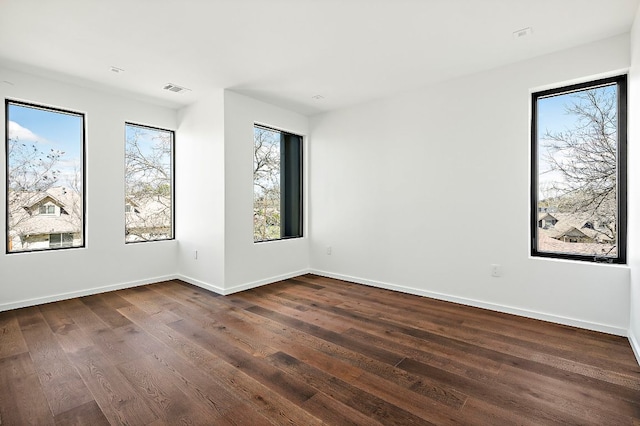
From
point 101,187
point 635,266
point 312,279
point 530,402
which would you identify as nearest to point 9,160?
point 101,187

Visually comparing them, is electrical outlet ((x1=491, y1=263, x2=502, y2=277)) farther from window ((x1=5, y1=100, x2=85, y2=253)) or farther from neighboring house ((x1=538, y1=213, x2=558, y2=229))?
window ((x1=5, y1=100, x2=85, y2=253))

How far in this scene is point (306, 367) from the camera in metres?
2.28

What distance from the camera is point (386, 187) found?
4.35 meters

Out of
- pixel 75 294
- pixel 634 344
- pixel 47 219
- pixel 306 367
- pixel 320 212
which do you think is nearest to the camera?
pixel 306 367

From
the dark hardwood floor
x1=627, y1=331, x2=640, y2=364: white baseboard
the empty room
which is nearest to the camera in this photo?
the dark hardwood floor

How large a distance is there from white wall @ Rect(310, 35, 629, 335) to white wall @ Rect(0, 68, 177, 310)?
2744 mm

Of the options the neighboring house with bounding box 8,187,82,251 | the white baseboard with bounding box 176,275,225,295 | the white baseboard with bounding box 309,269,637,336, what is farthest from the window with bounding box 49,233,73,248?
the white baseboard with bounding box 309,269,637,336

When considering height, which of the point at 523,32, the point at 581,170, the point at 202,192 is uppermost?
the point at 523,32

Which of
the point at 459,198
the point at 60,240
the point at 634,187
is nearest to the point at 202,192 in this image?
the point at 60,240

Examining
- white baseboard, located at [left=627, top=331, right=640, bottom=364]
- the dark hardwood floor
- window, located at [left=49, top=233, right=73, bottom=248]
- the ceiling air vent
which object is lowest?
the dark hardwood floor

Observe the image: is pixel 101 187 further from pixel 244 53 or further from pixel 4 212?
pixel 244 53

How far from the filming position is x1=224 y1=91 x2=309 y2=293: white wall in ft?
13.5

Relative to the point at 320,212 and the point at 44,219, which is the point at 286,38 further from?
the point at 44,219

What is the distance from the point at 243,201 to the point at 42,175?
91.8 inches
